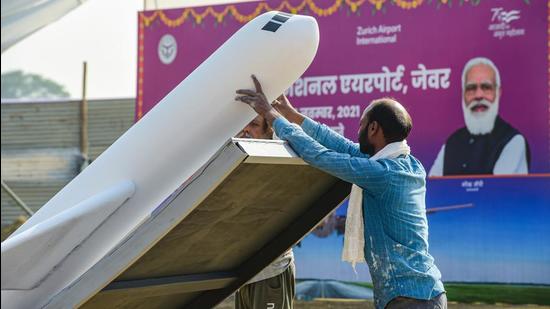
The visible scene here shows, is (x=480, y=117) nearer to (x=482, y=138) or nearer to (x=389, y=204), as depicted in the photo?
(x=482, y=138)

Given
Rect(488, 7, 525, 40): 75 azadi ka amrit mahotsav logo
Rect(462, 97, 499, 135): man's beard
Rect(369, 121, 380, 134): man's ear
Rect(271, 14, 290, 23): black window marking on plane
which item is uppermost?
Rect(488, 7, 525, 40): 75 azadi ka amrit mahotsav logo

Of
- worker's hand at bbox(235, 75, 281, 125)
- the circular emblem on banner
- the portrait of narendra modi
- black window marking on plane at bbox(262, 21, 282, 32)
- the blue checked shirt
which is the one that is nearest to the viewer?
the blue checked shirt

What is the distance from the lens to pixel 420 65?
29.9 ft

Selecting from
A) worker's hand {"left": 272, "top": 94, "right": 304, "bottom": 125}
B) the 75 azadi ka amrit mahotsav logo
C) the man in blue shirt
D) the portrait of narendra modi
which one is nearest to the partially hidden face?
worker's hand {"left": 272, "top": 94, "right": 304, "bottom": 125}

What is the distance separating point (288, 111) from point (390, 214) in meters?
1.11

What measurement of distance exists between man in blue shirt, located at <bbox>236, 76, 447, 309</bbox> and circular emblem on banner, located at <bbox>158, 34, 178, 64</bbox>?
6.60 m

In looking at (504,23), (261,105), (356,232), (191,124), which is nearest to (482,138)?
(504,23)

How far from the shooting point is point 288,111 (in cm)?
461

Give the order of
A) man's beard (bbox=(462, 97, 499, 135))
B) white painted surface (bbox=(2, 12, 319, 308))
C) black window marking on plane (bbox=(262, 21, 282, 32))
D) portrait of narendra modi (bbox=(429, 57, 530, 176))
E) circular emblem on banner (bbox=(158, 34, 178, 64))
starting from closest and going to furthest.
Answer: white painted surface (bbox=(2, 12, 319, 308))
black window marking on plane (bbox=(262, 21, 282, 32))
portrait of narendra modi (bbox=(429, 57, 530, 176))
man's beard (bbox=(462, 97, 499, 135))
circular emblem on banner (bbox=(158, 34, 178, 64))

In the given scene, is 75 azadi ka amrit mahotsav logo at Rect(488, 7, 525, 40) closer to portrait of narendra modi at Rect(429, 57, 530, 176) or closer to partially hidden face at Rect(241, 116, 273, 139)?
portrait of narendra modi at Rect(429, 57, 530, 176)

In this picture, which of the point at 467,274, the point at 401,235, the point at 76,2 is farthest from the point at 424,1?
the point at 401,235

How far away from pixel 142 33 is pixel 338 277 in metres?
3.57

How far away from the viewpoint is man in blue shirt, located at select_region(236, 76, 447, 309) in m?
3.61

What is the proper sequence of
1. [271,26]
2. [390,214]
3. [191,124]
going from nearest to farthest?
[390,214] < [191,124] < [271,26]
